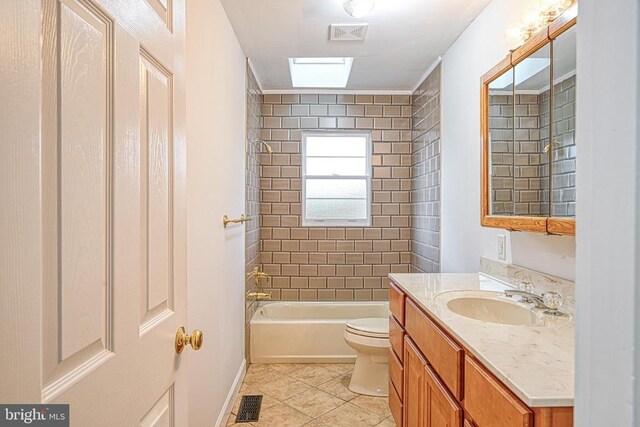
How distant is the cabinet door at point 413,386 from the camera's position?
156 centimetres

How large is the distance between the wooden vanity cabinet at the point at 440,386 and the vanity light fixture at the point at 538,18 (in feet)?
4.33

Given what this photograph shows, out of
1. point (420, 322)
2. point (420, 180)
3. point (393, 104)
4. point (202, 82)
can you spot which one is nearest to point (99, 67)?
point (202, 82)

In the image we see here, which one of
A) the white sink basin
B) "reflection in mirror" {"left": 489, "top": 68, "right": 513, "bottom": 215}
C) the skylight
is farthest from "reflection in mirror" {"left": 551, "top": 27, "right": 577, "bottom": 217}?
the skylight

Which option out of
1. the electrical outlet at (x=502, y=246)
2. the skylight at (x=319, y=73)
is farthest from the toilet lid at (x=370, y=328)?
the skylight at (x=319, y=73)

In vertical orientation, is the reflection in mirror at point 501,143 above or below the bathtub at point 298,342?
above

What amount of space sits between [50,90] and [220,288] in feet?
5.66

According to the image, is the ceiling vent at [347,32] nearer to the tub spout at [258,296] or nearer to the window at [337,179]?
the window at [337,179]

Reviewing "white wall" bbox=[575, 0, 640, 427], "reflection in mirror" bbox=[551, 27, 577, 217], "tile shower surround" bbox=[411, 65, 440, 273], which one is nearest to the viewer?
"white wall" bbox=[575, 0, 640, 427]

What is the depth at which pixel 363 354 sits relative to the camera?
8.52 ft

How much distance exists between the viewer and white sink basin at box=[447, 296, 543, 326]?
152cm

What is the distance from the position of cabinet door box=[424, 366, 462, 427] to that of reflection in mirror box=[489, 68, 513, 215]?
87cm

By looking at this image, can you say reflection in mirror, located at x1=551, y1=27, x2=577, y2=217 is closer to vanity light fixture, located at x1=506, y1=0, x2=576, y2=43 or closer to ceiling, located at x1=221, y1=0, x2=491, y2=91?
vanity light fixture, located at x1=506, y1=0, x2=576, y2=43

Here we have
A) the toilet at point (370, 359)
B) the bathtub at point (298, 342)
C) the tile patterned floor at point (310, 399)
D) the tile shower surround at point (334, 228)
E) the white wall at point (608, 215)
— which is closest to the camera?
the white wall at point (608, 215)

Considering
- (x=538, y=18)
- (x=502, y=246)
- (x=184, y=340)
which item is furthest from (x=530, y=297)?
(x=184, y=340)
